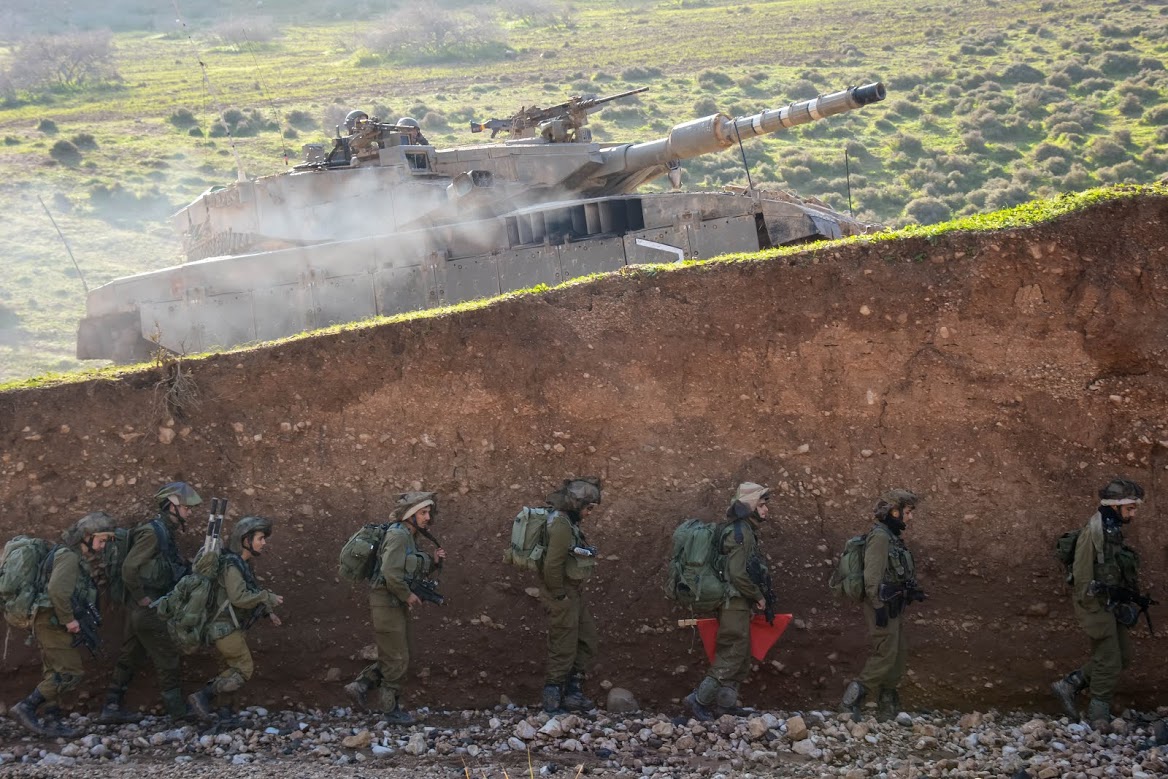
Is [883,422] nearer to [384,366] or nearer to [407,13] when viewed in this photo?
[384,366]

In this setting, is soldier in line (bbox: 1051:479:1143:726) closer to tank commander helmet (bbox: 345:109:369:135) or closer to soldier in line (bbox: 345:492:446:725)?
soldier in line (bbox: 345:492:446:725)

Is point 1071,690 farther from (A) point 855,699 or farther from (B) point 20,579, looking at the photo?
(B) point 20,579

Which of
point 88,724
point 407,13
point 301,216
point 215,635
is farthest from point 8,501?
point 407,13

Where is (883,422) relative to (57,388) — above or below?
below

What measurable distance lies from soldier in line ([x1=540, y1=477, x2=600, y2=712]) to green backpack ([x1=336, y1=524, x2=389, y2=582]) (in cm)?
126

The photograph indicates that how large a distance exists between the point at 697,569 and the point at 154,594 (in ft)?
14.0

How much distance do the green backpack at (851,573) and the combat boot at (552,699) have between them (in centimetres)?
220

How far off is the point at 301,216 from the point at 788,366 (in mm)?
8410

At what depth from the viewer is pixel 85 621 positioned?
31.7 ft

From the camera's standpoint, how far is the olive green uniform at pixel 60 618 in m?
9.53

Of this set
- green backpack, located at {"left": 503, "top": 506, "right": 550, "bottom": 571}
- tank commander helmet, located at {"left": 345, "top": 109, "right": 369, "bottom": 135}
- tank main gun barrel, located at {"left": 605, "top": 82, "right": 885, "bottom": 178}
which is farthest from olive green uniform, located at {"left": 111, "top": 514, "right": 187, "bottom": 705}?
tank main gun barrel, located at {"left": 605, "top": 82, "right": 885, "bottom": 178}

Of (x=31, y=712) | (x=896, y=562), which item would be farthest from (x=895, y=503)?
(x=31, y=712)

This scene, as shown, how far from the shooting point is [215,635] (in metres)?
9.23

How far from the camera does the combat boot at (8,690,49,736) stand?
9641mm
